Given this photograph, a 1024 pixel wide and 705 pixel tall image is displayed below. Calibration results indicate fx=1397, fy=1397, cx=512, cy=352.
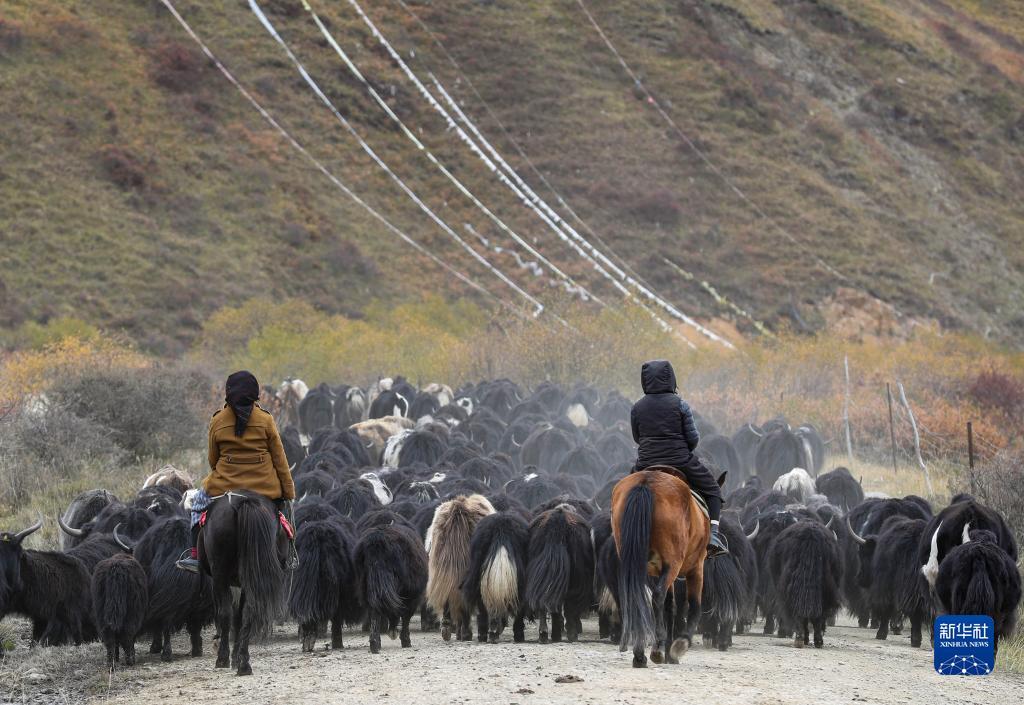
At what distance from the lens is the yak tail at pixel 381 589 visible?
11995mm

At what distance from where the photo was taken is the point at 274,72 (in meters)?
68.3

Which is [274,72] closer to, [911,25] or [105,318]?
[105,318]

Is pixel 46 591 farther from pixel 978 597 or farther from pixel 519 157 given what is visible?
pixel 519 157

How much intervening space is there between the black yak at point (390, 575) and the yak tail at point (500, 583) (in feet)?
1.99

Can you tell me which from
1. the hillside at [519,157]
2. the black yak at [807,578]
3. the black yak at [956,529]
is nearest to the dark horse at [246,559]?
the black yak at [807,578]

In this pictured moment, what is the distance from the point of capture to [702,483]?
426 inches

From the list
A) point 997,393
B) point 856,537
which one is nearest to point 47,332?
point 997,393

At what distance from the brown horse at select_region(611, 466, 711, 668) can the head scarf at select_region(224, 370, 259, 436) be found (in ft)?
9.35

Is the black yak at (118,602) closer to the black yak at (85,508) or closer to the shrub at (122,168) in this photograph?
the black yak at (85,508)

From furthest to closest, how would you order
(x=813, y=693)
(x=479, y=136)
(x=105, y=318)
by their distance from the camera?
(x=479, y=136) → (x=105, y=318) → (x=813, y=693)

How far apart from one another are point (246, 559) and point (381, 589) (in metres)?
2.09

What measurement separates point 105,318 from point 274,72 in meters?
23.4

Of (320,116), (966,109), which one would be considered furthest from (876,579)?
(966,109)

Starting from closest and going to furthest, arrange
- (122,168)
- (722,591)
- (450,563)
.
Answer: (722,591) < (450,563) < (122,168)
